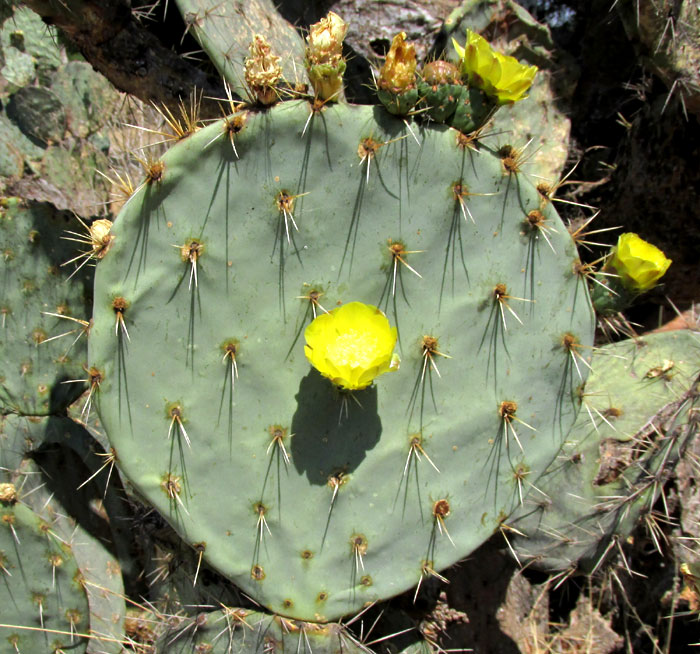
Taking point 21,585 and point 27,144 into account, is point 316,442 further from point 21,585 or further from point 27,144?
point 27,144

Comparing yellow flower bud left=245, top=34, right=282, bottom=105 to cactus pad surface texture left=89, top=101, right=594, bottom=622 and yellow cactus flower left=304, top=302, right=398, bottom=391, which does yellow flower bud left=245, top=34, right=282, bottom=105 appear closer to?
cactus pad surface texture left=89, top=101, right=594, bottom=622

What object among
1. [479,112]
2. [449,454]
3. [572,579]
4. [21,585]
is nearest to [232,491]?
[449,454]

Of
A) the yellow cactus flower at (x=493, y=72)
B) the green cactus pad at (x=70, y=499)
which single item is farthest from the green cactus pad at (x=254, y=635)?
the yellow cactus flower at (x=493, y=72)

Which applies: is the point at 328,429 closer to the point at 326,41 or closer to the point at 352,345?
the point at 352,345

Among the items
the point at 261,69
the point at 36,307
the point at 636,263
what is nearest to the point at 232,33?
the point at 261,69

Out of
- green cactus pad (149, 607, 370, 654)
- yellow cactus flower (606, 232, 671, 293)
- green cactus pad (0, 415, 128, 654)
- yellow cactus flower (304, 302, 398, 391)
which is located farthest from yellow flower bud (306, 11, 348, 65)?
green cactus pad (0, 415, 128, 654)

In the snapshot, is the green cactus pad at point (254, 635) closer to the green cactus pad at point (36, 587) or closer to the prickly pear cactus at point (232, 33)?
the green cactus pad at point (36, 587)
